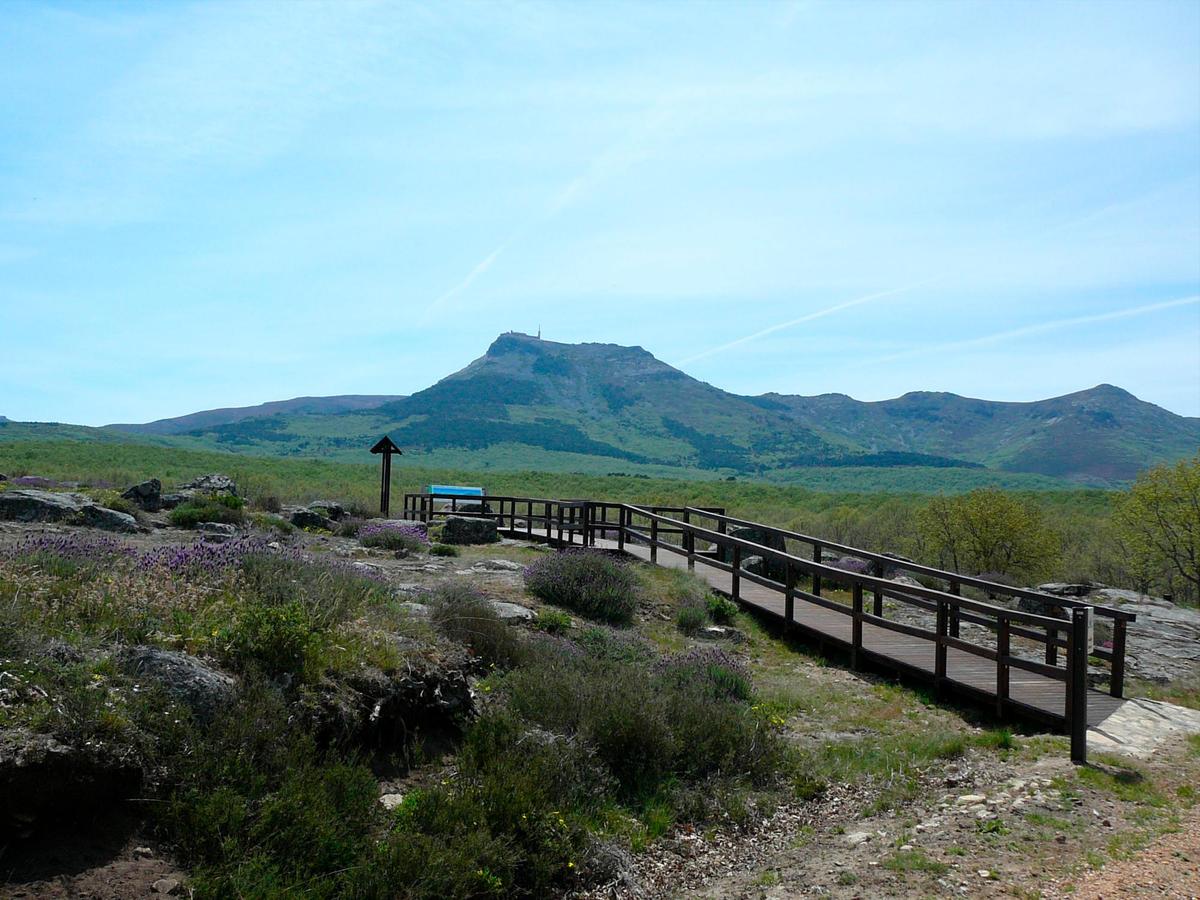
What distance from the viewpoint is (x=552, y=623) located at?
1041 cm

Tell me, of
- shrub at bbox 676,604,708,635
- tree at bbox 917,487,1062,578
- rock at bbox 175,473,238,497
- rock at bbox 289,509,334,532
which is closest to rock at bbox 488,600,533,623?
shrub at bbox 676,604,708,635

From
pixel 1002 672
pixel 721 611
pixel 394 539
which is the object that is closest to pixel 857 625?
pixel 1002 672

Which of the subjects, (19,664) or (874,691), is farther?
(874,691)

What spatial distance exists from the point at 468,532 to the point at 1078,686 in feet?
46.9

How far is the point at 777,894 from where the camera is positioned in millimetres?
5148

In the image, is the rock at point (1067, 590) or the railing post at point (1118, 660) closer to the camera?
the railing post at point (1118, 660)

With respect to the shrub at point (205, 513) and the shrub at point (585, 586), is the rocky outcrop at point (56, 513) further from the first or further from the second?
the shrub at point (585, 586)

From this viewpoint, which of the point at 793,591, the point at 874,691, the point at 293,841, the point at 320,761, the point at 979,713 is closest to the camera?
the point at 293,841

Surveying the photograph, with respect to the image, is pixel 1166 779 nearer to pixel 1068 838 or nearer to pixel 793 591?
pixel 1068 838

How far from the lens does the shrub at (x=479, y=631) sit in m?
8.37

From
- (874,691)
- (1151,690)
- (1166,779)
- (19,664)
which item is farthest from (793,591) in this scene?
(19,664)

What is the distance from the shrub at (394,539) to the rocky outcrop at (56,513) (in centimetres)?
432

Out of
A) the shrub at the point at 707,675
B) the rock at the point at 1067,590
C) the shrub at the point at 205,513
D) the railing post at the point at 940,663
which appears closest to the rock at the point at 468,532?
the shrub at the point at 205,513

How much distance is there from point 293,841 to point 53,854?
1150mm
